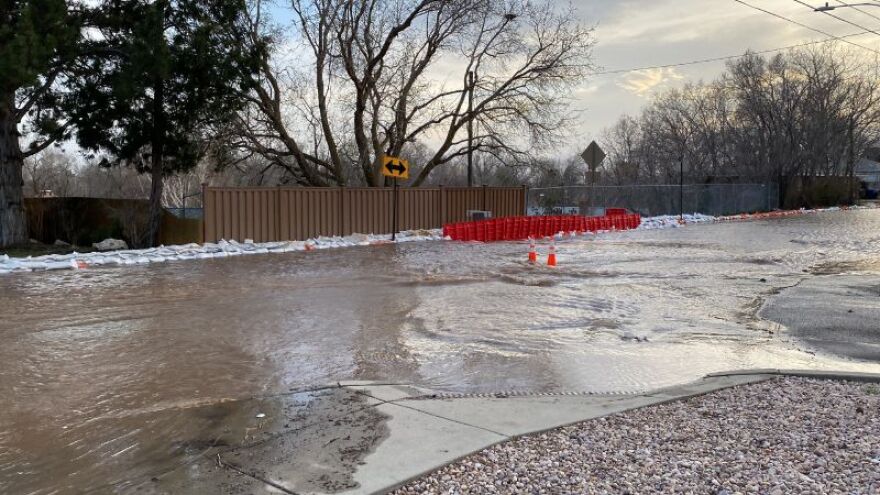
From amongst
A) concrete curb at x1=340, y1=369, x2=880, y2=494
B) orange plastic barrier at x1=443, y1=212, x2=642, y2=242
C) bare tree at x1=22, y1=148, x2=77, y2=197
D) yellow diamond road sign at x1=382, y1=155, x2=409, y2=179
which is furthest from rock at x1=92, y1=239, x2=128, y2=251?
bare tree at x1=22, y1=148, x2=77, y2=197

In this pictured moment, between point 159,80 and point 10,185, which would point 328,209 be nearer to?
point 159,80

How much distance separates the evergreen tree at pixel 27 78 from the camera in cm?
1606

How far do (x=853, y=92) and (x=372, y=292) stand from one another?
2349 inches

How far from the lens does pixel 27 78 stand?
15.9 metres

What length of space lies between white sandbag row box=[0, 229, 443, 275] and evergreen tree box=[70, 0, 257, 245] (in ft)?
12.6

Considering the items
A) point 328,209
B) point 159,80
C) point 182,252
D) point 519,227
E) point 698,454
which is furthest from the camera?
point 519,227

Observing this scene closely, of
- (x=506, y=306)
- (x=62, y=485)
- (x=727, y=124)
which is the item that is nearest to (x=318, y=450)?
(x=62, y=485)

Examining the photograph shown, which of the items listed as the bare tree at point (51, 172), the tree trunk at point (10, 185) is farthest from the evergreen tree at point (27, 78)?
A: the bare tree at point (51, 172)

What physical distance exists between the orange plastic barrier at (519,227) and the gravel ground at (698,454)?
1903 cm

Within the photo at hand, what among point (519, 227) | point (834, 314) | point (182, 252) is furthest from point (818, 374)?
point (519, 227)

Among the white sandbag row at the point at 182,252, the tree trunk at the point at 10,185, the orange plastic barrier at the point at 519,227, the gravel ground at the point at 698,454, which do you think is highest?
the tree trunk at the point at 10,185

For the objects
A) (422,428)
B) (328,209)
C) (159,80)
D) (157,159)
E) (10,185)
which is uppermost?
(159,80)

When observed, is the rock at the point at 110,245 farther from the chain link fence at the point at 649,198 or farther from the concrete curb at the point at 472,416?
the chain link fence at the point at 649,198

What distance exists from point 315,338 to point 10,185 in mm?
16519
